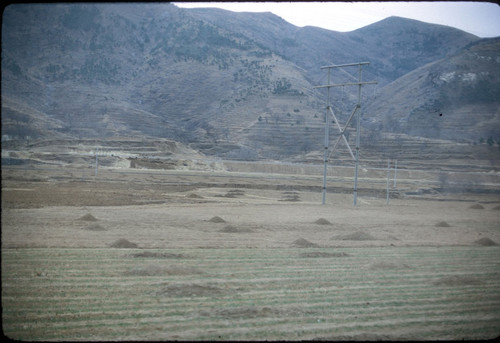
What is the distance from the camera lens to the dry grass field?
25.8 feet

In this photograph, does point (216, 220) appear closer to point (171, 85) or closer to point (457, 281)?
point (457, 281)

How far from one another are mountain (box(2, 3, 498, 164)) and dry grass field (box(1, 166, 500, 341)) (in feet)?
146

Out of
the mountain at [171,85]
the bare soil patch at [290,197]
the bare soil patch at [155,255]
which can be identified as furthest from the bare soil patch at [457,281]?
the mountain at [171,85]

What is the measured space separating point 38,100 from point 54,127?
40.4 feet

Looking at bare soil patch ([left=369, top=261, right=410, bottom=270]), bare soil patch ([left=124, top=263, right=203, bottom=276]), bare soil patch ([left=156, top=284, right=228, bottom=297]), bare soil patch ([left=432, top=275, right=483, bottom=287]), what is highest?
bare soil patch ([left=156, top=284, right=228, bottom=297])

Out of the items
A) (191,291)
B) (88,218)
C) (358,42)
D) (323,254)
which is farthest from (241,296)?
(358,42)

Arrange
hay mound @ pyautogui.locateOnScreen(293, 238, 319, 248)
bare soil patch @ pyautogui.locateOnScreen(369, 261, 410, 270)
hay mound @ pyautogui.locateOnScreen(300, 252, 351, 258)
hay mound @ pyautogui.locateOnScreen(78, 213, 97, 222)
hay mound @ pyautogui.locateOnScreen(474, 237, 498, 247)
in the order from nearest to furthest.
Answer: bare soil patch @ pyautogui.locateOnScreen(369, 261, 410, 270) < hay mound @ pyautogui.locateOnScreen(300, 252, 351, 258) < hay mound @ pyautogui.locateOnScreen(293, 238, 319, 248) < hay mound @ pyautogui.locateOnScreen(474, 237, 498, 247) < hay mound @ pyautogui.locateOnScreen(78, 213, 97, 222)

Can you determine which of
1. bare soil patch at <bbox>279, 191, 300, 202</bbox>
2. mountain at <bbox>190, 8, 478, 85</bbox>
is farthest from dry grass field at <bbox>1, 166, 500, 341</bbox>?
mountain at <bbox>190, 8, 478, 85</bbox>

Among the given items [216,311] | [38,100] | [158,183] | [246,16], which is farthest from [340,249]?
[246,16]

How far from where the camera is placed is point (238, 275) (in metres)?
11.7

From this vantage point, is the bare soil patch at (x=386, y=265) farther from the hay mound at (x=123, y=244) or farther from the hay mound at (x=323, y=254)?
the hay mound at (x=123, y=244)

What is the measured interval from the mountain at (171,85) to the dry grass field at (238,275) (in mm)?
44555

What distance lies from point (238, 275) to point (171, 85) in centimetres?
9785

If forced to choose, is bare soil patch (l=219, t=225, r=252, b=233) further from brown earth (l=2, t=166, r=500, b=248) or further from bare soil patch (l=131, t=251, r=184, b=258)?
bare soil patch (l=131, t=251, r=184, b=258)
